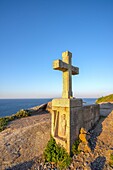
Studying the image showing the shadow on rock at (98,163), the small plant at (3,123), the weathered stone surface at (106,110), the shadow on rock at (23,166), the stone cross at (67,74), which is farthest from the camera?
the weathered stone surface at (106,110)

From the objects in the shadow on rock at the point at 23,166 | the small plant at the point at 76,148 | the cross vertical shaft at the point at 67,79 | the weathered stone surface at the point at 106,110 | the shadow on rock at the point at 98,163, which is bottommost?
the shadow on rock at the point at 23,166

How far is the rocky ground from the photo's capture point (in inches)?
268

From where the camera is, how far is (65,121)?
7.66 metres

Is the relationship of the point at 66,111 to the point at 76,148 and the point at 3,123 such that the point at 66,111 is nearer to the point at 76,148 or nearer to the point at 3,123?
the point at 76,148

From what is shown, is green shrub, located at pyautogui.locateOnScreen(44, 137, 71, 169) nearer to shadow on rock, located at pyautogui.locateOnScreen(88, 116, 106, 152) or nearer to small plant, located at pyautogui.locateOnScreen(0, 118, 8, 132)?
shadow on rock, located at pyautogui.locateOnScreen(88, 116, 106, 152)

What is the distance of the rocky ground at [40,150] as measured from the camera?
6.80m

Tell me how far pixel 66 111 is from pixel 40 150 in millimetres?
3181

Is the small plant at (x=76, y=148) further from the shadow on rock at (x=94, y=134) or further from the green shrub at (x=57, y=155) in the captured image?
the shadow on rock at (x=94, y=134)

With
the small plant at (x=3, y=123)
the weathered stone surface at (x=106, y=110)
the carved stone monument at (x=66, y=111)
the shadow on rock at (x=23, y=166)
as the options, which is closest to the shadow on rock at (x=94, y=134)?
the carved stone monument at (x=66, y=111)

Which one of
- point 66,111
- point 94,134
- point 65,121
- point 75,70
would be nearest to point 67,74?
point 75,70

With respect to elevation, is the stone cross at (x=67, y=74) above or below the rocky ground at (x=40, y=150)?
above

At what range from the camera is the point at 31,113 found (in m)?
16.7

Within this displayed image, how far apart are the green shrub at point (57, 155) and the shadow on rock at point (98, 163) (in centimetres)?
121

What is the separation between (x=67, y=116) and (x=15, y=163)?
390 centimetres
